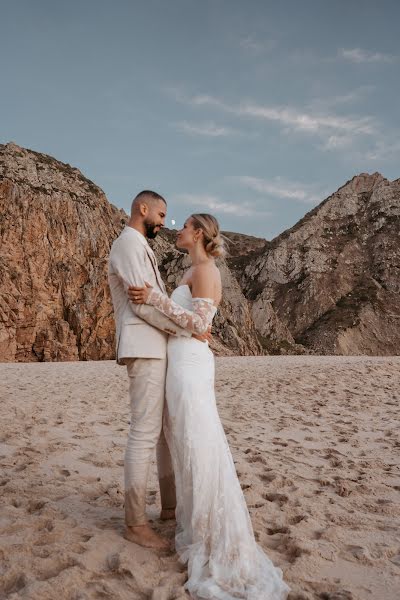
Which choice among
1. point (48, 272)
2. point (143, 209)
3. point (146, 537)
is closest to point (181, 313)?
point (143, 209)

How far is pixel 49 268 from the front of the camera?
31.9m

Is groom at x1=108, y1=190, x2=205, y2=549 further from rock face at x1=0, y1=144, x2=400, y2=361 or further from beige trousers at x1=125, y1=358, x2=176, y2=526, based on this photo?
rock face at x1=0, y1=144, x2=400, y2=361

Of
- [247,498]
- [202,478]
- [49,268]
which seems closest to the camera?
[202,478]

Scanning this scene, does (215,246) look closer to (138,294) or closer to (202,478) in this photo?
(138,294)

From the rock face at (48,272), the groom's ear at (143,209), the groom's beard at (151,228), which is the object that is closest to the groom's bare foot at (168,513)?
the groom's beard at (151,228)

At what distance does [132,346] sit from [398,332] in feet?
211

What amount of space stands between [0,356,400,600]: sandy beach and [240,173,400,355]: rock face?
1806 inches

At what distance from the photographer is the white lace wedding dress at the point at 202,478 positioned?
2.93m

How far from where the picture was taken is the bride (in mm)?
2918

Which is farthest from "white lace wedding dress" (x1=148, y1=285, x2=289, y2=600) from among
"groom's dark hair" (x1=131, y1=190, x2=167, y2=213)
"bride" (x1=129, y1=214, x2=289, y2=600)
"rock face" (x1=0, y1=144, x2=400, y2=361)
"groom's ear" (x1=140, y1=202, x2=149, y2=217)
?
"rock face" (x1=0, y1=144, x2=400, y2=361)

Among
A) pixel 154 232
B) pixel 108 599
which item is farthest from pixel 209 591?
pixel 154 232

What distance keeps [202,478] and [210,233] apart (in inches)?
69.2

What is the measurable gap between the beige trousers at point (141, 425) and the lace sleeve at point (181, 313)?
0.36m

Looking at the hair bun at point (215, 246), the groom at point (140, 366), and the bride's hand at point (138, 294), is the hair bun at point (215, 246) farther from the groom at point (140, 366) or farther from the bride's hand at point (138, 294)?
the bride's hand at point (138, 294)
